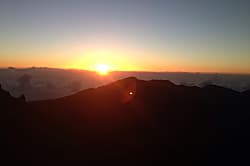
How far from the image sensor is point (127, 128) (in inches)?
1758

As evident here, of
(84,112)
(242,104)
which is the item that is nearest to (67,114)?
(84,112)

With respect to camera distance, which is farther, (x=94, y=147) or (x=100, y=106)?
(x=100, y=106)

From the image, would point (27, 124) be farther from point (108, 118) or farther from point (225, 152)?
point (225, 152)

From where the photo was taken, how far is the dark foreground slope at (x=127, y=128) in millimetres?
38750

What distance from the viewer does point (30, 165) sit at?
119ft

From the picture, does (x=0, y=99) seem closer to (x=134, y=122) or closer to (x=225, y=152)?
(x=134, y=122)

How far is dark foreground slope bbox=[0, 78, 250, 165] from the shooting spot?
127 ft

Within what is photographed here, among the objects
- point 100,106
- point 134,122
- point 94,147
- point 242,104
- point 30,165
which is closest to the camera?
point 30,165

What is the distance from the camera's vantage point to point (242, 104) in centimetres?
5697

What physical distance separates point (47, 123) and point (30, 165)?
864 cm

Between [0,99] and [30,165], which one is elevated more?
[0,99]

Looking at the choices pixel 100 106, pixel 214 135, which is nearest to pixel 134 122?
pixel 100 106

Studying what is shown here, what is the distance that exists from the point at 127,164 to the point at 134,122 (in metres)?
9.24

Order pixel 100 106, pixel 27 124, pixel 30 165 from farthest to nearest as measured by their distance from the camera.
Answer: pixel 100 106 < pixel 27 124 < pixel 30 165
